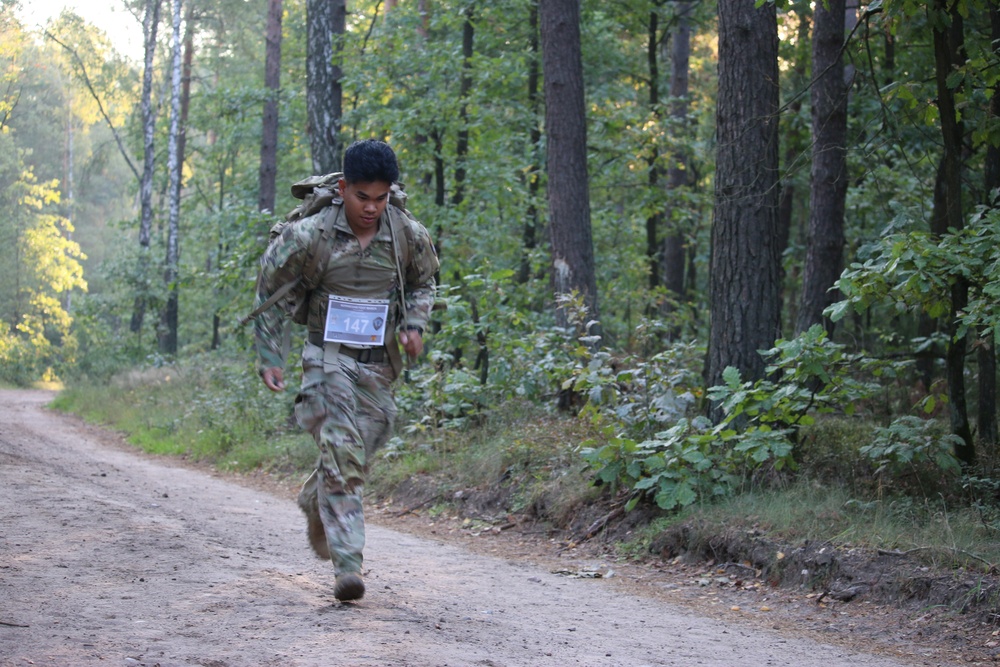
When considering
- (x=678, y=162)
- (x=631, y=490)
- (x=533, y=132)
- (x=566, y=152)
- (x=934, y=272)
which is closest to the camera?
(x=934, y=272)

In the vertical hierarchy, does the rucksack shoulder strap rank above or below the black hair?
below

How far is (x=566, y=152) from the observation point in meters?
12.5

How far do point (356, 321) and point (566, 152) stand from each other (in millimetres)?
8106

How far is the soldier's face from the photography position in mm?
4738

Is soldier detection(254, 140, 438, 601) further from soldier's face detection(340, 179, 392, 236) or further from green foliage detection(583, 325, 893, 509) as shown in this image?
green foliage detection(583, 325, 893, 509)

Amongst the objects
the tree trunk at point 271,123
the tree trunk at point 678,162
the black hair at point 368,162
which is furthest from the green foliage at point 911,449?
the tree trunk at point 271,123

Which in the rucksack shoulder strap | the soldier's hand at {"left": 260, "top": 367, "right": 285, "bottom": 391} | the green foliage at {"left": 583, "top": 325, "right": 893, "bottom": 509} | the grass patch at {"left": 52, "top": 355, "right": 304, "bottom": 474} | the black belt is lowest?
the grass patch at {"left": 52, "top": 355, "right": 304, "bottom": 474}

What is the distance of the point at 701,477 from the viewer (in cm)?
735

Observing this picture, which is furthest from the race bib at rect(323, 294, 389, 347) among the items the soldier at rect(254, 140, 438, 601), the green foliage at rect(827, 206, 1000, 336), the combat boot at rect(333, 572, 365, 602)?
the green foliage at rect(827, 206, 1000, 336)

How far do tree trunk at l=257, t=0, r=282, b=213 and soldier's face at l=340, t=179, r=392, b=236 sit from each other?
18303mm

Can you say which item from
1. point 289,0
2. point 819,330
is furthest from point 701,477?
point 289,0

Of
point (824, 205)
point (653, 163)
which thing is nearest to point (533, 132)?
point (653, 163)

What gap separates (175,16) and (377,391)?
27700 millimetres

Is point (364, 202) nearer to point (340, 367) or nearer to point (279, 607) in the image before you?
point (340, 367)
